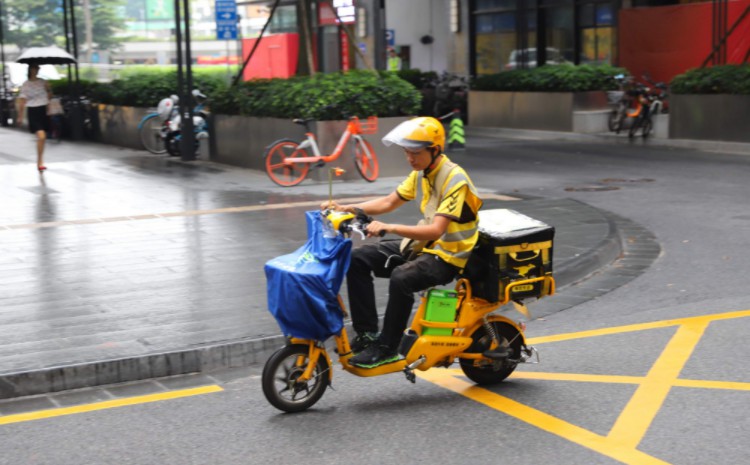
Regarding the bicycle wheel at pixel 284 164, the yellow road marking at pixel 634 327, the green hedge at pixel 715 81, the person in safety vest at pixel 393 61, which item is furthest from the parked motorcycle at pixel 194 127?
the yellow road marking at pixel 634 327

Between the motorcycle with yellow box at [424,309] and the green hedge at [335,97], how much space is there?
388 inches

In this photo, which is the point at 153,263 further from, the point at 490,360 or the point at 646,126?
the point at 646,126

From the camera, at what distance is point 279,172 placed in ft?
53.2

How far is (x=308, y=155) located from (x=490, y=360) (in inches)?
394

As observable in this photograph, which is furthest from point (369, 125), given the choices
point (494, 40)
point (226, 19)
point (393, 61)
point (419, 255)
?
point (494, 40)

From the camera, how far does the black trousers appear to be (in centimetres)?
577

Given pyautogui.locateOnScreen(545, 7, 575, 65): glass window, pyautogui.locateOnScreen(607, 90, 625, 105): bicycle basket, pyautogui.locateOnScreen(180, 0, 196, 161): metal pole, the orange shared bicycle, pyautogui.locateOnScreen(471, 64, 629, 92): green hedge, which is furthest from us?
pyautogui.locateOnScreen(545, 7, 575, 65): glass window

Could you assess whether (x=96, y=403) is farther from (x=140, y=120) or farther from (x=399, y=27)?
(x=399, y=27)

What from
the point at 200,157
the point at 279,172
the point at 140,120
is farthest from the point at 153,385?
the point at 140,120

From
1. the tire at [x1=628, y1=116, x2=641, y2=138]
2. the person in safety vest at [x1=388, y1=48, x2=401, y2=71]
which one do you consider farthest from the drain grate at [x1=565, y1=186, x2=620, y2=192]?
the person in safety vest at [x1=388, y1=48, x2=401, y2=71]

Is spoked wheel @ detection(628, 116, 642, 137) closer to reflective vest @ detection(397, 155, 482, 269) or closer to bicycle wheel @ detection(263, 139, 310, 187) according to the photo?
bicycle wheel @ detection(263, 139, 310, 187)

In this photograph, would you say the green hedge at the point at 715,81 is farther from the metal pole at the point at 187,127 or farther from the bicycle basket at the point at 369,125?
the metal pole at the point at 187,127

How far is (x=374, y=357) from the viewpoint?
5.82 m

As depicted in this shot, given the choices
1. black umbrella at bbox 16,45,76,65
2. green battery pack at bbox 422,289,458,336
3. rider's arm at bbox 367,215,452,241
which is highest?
black umbrella at bbox 16,45,76,65
